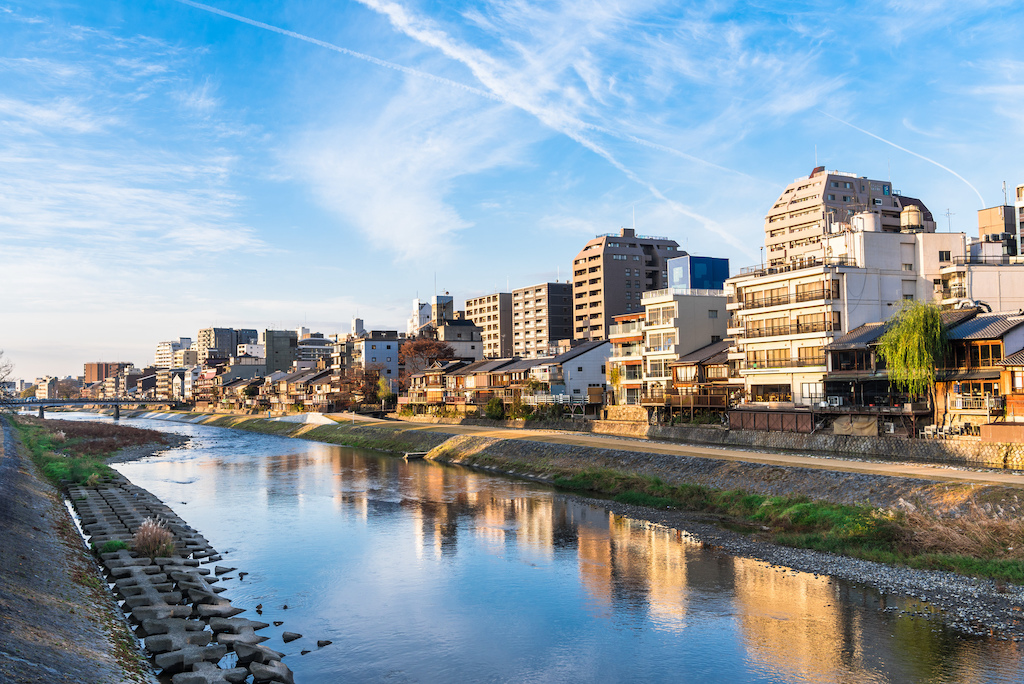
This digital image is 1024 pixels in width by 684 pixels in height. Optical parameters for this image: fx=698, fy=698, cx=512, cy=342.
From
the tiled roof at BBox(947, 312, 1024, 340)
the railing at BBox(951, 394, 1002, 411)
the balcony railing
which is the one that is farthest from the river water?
the balcony railing

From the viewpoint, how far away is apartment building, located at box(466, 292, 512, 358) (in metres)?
156

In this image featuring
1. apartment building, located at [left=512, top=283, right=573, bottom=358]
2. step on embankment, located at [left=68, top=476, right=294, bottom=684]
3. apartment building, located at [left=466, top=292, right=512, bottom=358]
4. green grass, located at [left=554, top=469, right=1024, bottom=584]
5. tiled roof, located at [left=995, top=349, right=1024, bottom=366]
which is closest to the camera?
step on embankment, located at [left=68, top=476, right=294, bottom=684]

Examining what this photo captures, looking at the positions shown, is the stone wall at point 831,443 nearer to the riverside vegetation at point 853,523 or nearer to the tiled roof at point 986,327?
the tiled roof at point 986,327

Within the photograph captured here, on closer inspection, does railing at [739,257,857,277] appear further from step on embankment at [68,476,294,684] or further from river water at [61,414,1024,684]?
step on embankment at [68,476,294,684]

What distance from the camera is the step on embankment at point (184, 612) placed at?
642 inches

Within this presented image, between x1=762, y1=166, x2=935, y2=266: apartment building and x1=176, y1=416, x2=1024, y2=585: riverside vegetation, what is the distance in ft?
253

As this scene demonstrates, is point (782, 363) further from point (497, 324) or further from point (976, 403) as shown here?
point (497, 324)

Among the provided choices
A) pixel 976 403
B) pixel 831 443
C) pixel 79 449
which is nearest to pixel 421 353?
pixel 79 449

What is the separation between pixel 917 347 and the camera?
4034cm

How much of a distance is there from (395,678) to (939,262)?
5316 cm

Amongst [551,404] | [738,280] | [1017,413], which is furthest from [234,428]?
[1017,413]

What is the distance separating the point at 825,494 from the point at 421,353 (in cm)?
9501

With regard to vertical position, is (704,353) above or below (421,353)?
below

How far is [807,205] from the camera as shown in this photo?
112 meters
